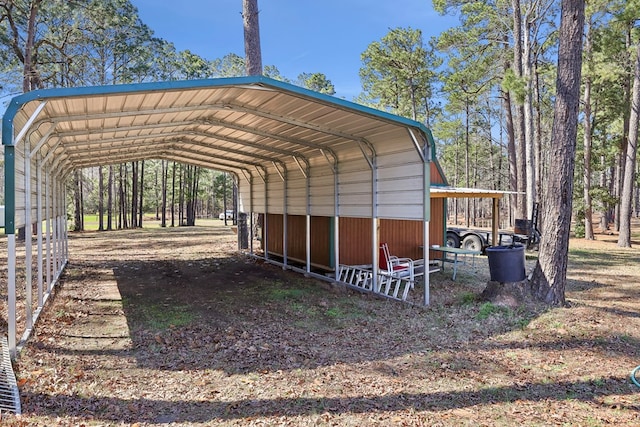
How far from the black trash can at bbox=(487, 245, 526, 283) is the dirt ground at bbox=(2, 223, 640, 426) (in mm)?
586

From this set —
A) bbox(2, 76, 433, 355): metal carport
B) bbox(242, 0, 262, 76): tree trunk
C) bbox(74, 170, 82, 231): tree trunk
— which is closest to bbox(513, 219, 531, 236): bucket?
bbox(2, 76, 433, 355): metal carport

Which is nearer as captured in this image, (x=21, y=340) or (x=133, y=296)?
(x=21, y=340)

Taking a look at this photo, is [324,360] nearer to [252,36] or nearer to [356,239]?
[356,239]

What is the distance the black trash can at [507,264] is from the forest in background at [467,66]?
7.38 metres

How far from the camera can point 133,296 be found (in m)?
7.55

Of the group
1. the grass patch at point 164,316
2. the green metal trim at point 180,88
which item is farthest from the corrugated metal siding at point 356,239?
the grass patch at point 164,316

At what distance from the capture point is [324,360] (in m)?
4.39

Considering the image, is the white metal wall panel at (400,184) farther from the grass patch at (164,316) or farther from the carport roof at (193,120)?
the grass patch at (164,316)

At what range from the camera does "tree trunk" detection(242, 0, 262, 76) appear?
10250mm

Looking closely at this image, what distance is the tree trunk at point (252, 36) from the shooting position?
1025 cm

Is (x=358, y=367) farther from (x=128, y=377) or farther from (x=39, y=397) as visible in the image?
(x=39, y=397)

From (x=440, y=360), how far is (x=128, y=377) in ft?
10.7

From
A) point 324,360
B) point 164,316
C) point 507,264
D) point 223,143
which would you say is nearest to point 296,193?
point 223,143

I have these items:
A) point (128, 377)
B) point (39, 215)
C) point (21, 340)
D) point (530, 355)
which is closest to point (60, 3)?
point (39, 215)
